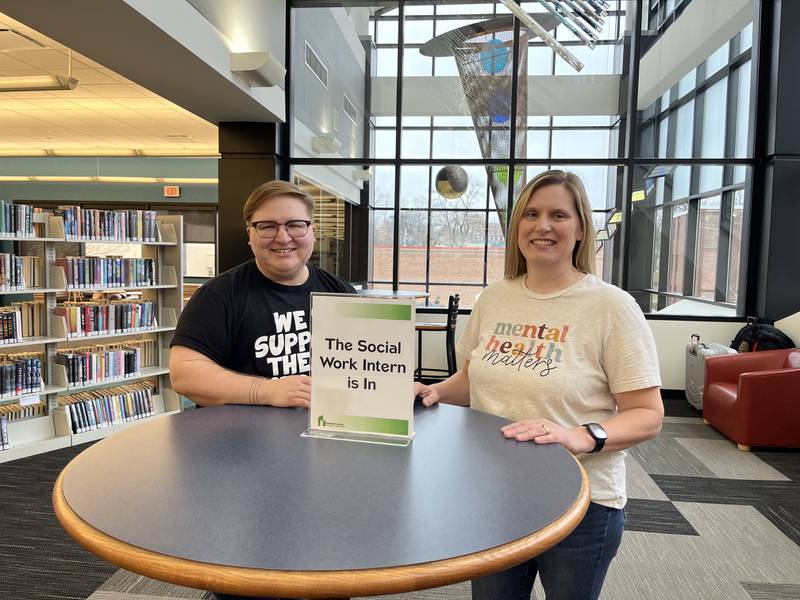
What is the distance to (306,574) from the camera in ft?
2.30

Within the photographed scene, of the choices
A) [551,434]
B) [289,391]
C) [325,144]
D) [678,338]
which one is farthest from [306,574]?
[678,338]

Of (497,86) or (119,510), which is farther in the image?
(497,86)

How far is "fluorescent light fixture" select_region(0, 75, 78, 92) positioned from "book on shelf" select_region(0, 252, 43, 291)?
1.71 m

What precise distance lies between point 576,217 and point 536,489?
0.67m

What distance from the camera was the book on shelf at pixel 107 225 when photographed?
423 cm

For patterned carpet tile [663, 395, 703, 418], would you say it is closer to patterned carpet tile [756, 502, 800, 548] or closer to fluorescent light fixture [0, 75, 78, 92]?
patterned carpet tile [756, 502, 800, 548]

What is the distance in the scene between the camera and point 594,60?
630 centimetres

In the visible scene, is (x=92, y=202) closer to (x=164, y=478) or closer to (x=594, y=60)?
(x=594, y=60)

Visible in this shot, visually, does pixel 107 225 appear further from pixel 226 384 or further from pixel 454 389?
pixel 454 389

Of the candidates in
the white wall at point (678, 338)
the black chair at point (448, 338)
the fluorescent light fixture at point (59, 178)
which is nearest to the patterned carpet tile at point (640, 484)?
the black chair at point (448, 338)

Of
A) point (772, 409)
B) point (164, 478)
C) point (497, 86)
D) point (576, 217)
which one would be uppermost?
point (497, 86)

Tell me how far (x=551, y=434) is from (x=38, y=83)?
17.9ft

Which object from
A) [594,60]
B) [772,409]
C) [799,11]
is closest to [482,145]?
[594,60]

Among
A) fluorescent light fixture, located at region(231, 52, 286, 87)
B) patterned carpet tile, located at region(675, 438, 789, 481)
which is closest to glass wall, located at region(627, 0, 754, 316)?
patterned carpet tile, located at region(675, 438, 789, 481)
